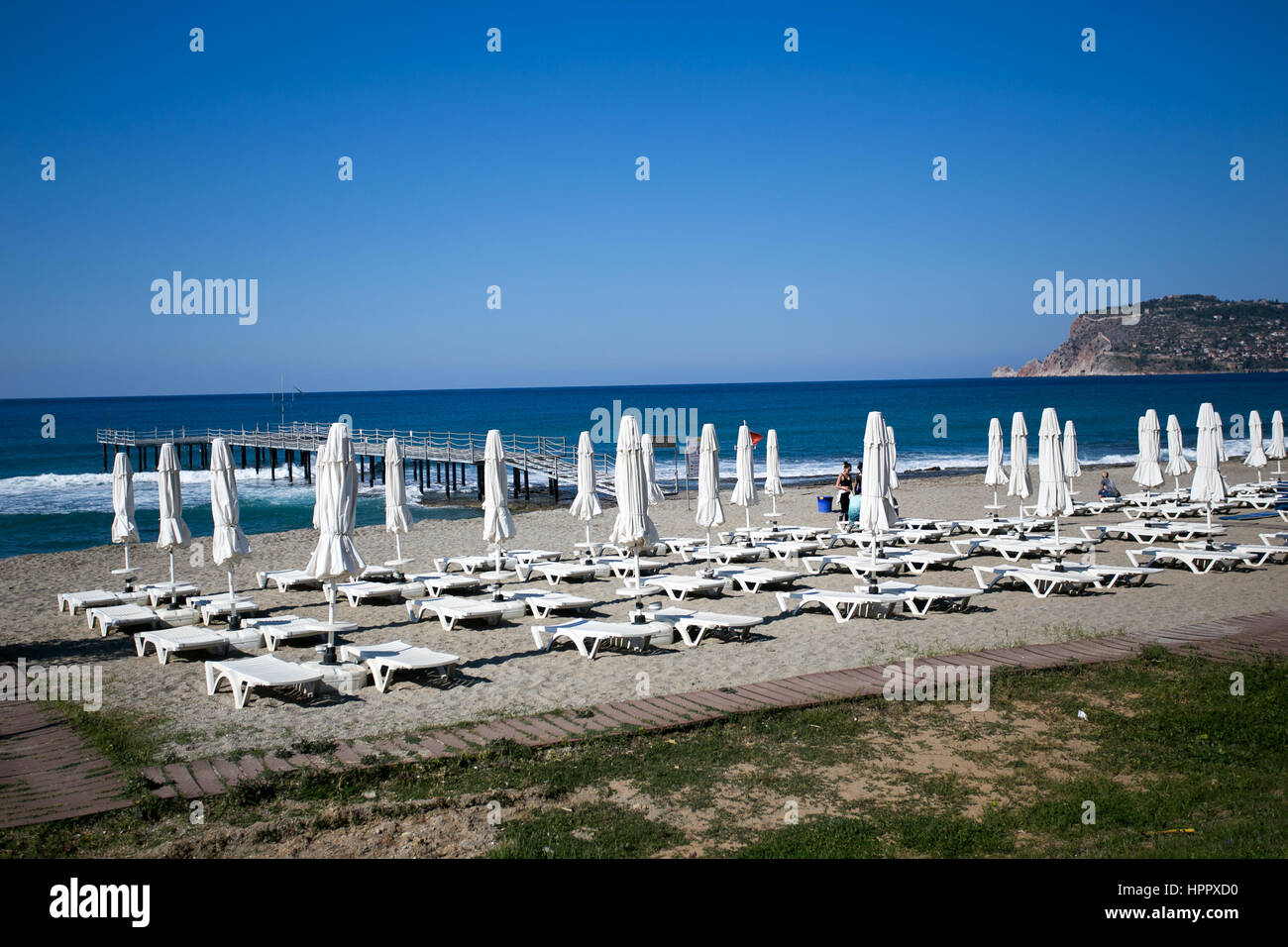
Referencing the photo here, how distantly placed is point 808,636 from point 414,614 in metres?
5.04

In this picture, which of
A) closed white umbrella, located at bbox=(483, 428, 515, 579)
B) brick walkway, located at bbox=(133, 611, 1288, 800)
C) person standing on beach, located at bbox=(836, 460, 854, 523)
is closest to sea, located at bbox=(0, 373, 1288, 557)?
person standing on beach, located at bbox=(836, 460, 854, 523)

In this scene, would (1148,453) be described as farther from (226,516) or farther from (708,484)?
(226,516)

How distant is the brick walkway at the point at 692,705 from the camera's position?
5.79 meters

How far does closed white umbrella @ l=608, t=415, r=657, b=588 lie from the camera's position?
10773 mm

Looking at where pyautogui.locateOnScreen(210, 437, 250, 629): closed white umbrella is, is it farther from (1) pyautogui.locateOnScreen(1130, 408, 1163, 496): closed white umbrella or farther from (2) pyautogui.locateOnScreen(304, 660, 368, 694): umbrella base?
(1) pyautogui.locateOnScreen(1130, 408, 1163, 496): closed white umbrella

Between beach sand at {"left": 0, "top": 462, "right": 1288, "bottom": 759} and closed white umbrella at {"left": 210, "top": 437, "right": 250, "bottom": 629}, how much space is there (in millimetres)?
1340

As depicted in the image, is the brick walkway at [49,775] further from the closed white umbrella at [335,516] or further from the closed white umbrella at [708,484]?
the closed white umbrella at [708,484]

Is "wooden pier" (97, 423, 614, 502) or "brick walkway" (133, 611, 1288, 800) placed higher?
"wooden pier" (97, 423, 614, 502)

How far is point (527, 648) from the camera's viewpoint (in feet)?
32.9

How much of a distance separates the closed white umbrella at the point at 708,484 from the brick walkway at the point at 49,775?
8681mm
